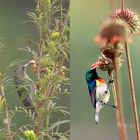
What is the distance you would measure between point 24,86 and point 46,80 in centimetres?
8

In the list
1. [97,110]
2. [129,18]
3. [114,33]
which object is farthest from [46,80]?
[114,33]

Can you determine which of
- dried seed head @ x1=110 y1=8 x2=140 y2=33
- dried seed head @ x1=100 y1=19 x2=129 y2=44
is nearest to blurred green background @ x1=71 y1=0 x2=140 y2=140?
dried seed head @ x1=110 y1=8 x2=140 y2=33

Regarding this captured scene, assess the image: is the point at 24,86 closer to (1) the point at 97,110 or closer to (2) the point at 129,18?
(1) the point at 97,110

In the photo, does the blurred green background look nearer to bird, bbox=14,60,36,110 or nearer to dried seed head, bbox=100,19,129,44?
bird, bbox=14,60,36,110

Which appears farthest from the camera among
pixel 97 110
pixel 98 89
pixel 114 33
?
pixel 97 110

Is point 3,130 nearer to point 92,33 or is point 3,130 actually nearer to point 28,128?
point 28,128

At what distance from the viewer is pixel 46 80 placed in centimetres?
100

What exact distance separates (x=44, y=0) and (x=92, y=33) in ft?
0.77

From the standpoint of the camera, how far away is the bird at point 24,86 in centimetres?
101

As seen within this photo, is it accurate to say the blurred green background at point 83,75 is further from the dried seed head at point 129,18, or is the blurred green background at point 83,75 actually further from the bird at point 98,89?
the dried seed head at point 129,18

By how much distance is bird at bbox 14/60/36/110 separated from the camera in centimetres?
101

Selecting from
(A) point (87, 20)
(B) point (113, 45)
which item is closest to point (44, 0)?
(A) point (87, 20)

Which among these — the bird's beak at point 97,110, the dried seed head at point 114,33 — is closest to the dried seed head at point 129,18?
the dried seed head at point 114,33

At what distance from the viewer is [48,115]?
1.01 meters
